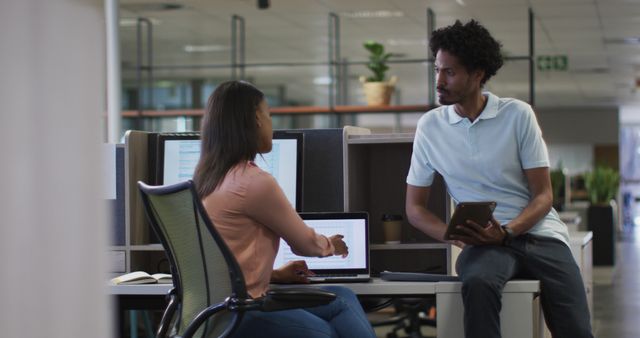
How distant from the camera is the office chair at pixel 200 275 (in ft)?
7.39

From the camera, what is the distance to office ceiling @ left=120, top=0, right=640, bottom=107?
877cm

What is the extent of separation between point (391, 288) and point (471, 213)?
34cm

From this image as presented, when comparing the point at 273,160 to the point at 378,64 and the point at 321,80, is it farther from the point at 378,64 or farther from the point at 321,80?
the point at 321,80

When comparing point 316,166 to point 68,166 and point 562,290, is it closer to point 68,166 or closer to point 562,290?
point 562,290

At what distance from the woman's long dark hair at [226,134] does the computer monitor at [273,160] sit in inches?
28.0

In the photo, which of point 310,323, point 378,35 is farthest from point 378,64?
point 310,323

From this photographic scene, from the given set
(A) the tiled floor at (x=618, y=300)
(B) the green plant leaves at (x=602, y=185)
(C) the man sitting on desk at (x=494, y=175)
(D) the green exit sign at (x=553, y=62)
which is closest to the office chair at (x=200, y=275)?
(C) the man sitting on desk at (x=494, y=175)

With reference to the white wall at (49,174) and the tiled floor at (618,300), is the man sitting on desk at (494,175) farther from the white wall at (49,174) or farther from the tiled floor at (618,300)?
the tiled floor at (618,300)

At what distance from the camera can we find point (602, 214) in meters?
11.1

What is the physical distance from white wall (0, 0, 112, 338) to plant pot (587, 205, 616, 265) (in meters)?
10.3

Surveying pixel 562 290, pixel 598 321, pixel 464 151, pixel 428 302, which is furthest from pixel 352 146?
pixel 598 321

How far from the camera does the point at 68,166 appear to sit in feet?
3.51

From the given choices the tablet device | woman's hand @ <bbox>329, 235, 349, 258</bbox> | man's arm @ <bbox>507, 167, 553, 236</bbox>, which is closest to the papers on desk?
woman's hand @ <bbox>329, 235, 349, 258</bbox>

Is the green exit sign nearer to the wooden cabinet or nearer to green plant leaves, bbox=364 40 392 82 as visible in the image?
green plant leaves, bbox=364 40 392 82
